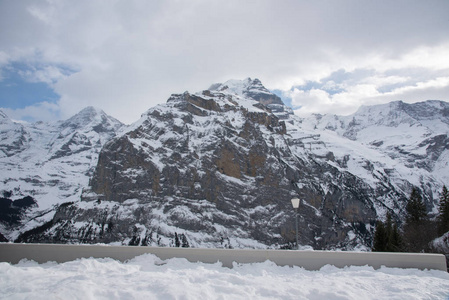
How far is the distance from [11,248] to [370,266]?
11532 mm

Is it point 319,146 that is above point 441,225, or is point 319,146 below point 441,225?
above

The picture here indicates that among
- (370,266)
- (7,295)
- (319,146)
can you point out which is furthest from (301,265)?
(319,146)

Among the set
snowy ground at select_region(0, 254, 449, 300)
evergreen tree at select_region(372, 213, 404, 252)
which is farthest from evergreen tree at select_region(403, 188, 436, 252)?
snowy ground at select_region(0, 254, 449, 300)

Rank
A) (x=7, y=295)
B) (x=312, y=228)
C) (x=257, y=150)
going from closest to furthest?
(x=7, y=295)
(x=312, y=228)
(x=257, y=150)

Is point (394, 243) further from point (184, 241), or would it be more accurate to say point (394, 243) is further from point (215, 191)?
point (215, 191)

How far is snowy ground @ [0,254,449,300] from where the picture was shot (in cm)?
791

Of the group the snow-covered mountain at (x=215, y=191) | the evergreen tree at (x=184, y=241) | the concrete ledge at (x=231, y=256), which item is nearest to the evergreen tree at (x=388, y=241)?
the concrete ledge at (x=231, y=256)

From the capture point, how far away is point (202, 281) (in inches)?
365

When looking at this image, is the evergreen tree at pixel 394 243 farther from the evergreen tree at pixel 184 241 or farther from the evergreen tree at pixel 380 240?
the evergreen tree at pixel 184 241

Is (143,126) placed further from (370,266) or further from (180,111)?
(370,266)

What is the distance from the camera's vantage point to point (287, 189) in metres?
158

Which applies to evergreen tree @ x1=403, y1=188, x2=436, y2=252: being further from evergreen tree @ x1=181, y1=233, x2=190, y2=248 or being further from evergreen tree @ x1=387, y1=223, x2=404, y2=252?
evergreen tree @ x1=181, y1=233, x2=190, y2=248

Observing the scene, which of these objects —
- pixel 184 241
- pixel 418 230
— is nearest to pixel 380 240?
pixel 418 230

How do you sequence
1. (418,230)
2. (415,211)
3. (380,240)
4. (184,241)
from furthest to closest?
(184,241) → (415,211) → (418,230) → (380,240)
